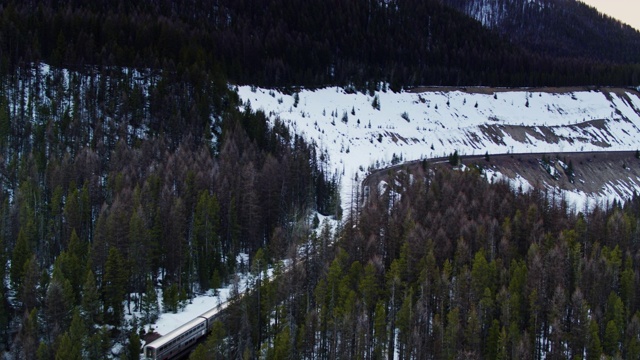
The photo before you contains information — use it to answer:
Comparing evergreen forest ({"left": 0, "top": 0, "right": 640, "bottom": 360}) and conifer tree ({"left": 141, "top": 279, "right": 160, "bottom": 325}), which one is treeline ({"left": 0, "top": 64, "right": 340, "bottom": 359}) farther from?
evergreen forest ({"left": 0, "top": 0, "right": 640, "bottom": 360})

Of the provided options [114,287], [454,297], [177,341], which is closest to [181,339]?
[177,341]

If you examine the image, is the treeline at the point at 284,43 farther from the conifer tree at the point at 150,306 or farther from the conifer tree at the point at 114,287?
the conifer tree at the point at 150,306

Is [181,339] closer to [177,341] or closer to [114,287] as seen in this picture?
[177,341]

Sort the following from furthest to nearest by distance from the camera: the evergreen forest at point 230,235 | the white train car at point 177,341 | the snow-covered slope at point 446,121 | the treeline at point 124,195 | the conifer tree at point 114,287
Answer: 1. the snow-covered slope at point 446,121
2. the conifer tree at point 114,287
3. the treeline at point 124,195
4. the evergreen forest at point 230,235
5. the white train car at point 177,341

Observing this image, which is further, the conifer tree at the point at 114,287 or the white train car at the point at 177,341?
the conifer tree at the point at 114,287

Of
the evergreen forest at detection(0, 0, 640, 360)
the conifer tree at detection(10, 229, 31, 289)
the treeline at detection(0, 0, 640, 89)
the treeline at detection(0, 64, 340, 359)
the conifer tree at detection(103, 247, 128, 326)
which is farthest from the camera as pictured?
the treeline at detection(0, 0, 640, 89)

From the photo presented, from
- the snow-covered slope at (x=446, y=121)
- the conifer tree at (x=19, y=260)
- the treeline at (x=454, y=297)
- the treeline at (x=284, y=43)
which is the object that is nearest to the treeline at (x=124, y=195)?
the conifer tree at (x=19, y=260)

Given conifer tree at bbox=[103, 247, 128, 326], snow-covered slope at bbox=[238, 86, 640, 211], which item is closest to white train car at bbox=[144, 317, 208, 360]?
conifer tree at bbox=[103, 247, 128, 326]
